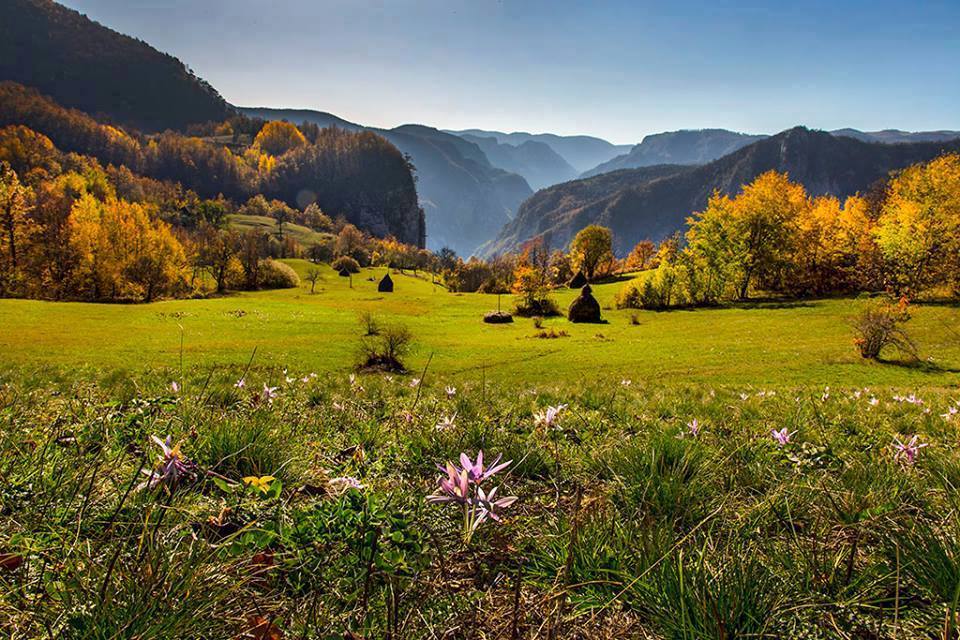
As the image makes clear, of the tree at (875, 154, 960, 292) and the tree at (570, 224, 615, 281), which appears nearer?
the tree at (875, 154, 960, 292)

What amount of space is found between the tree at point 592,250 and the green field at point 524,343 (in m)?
37.5

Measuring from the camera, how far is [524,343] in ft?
111

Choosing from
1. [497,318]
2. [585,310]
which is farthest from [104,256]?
[585,310]

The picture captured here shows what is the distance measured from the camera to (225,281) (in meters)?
77.0

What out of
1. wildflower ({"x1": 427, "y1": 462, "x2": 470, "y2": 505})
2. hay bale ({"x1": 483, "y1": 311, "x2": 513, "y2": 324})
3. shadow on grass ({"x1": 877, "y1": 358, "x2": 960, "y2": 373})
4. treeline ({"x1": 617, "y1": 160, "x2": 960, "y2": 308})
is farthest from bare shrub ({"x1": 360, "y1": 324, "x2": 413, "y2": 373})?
treeline ({"x1": 617, "y1": 160, "x2": 960, "y2": 308})

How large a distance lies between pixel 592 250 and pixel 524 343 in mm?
55493

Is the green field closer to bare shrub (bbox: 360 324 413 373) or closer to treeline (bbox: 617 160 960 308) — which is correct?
bare shrub (bbox: 360 324 413 373)

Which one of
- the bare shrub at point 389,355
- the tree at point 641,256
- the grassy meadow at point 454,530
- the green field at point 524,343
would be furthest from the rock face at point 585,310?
the tree at point 641,256

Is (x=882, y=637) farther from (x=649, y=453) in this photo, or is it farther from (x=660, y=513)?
(x=649, y=453)

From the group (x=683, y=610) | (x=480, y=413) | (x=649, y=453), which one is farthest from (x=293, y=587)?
(x=480, y=413)

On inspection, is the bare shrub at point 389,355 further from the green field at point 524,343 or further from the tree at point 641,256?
the tree at point 641,256

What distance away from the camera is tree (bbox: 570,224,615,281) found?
83625 mm

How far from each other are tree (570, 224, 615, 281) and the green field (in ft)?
123

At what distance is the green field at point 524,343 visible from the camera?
67.7 feet
